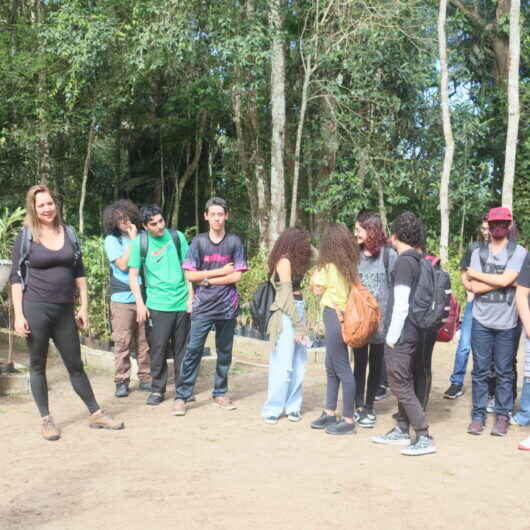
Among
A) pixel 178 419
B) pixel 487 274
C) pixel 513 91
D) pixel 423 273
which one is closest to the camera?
pixel 423 273

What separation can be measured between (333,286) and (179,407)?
5.54 ft

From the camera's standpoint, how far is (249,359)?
873cm

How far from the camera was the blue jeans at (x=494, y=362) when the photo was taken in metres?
5.48

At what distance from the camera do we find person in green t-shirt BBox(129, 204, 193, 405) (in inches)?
247

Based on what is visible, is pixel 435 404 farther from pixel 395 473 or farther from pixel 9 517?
pixel 9 517

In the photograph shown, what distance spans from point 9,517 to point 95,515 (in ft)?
1.54

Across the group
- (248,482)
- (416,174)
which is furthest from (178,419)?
(416,174)

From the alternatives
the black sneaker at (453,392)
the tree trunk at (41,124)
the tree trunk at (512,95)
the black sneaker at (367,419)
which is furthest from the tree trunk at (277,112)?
the black sneaker at (367,419)

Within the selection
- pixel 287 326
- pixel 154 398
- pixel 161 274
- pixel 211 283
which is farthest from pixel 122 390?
pixel 287 326

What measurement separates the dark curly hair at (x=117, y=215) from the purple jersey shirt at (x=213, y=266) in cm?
93

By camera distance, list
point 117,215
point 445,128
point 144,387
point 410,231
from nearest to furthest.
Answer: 1. point 410,231
2. point 117,215
3. point 144,387
4. point 445,128

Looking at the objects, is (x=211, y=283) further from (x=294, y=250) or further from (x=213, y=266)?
(x=294, y=250)

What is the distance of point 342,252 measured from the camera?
18.2 feet

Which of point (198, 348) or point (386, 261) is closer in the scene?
point (386, 261)
